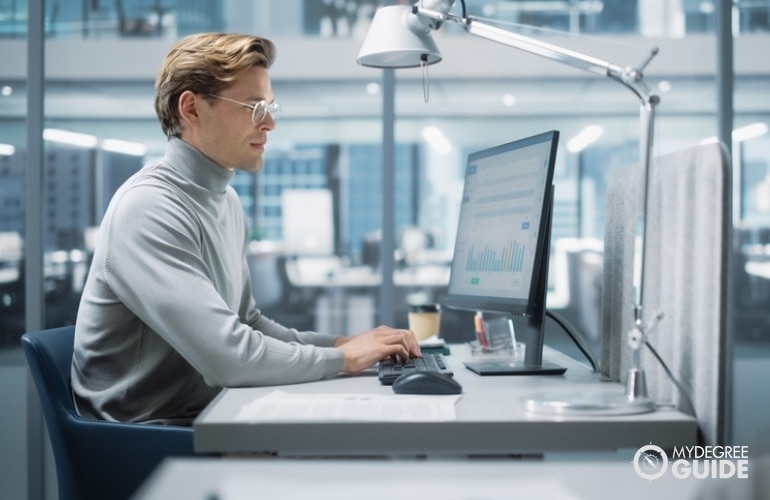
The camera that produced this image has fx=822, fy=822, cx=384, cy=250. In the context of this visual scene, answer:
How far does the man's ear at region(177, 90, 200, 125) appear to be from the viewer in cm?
181

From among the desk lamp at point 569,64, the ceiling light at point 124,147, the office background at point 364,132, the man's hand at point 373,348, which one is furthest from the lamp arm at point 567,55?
the ceiling light at point 124,147

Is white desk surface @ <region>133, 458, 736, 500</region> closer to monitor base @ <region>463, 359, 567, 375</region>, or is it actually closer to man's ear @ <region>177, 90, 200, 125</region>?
monitor base @ <region>463, 359, 567, 375</region>

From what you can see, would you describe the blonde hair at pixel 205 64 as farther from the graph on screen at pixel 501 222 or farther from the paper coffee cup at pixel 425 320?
the paper coffee cup at pixel 425 320

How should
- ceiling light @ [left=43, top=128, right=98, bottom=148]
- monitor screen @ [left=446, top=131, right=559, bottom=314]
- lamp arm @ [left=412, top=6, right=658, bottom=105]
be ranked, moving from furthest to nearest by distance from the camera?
1. ceiling light @ [left=43, top=128, right=98, bottom=148]
2. monitor screen @ [left=446, top=131, right=559, bottom=314]
3. lamp arm @ [left=412, top=6, right=658, bottom=105]

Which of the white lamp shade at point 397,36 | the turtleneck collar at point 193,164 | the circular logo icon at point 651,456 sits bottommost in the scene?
the circular logo icon at point 651,456

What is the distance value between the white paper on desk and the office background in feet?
4.93

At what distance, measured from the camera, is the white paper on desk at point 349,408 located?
1193 millimetres

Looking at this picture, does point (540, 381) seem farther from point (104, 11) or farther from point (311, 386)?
point (104, 11)

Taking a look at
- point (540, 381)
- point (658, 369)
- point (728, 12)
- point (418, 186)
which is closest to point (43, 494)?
point (418, 186)

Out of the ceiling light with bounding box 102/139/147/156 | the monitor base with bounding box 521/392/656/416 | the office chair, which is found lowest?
the office chair

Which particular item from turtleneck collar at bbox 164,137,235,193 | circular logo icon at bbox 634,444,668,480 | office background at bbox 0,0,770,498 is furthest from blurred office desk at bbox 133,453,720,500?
office background at bbox 0,0,770,498

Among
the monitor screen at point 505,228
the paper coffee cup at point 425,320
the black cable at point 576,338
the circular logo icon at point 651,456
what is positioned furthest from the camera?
the paper coffee cup at point 425,320
